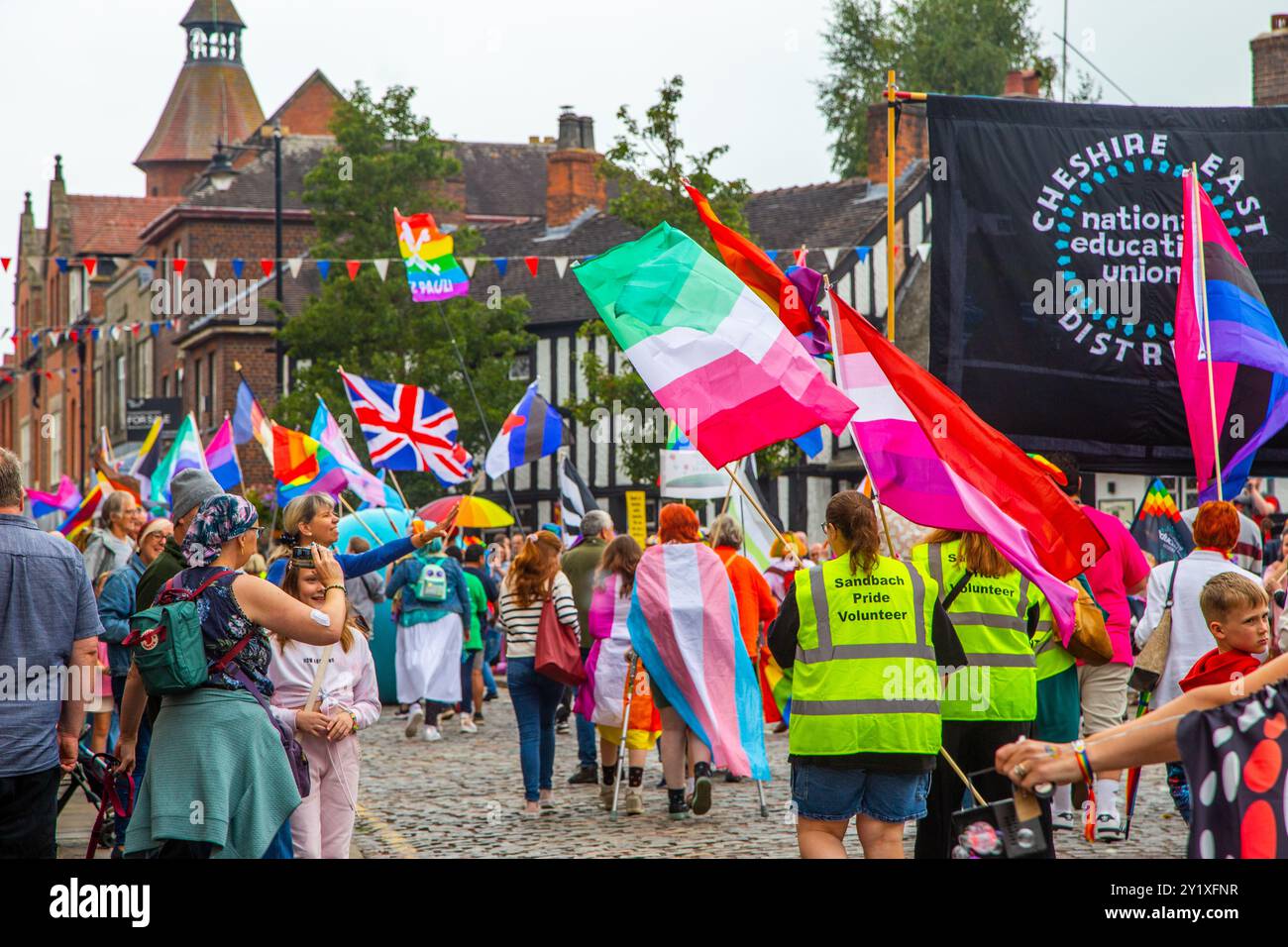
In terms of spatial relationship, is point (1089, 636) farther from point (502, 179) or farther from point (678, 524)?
point (502, 179)

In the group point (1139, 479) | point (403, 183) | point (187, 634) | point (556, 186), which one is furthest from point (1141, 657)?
point (556, 186)

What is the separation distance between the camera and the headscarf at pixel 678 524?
34.5ft

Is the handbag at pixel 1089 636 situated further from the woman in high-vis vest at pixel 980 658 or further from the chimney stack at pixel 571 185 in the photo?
the chimney stack at pixel 571 185

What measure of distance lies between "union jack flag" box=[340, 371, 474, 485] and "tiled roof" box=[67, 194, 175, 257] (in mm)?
56020

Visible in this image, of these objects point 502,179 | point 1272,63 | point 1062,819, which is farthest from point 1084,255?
point 502,179

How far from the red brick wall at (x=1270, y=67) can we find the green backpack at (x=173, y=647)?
1253 inches

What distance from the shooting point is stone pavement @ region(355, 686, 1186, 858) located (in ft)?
31.5

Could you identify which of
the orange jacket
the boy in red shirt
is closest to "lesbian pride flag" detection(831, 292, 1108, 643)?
the boy in red shirt

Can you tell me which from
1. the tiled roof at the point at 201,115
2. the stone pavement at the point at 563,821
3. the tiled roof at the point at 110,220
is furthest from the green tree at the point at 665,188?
the tiled roof at the point at 201,115

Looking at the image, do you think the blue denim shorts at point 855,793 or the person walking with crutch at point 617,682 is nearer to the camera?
the blue denim shorts at point 855,793

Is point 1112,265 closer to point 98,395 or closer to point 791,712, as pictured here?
point 791,712

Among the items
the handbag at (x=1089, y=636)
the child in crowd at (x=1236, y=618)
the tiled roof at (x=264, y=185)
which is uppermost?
the tiled roof at (x=264, y=185)

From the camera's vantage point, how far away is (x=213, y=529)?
6004 millimetres

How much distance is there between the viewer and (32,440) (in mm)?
78438
